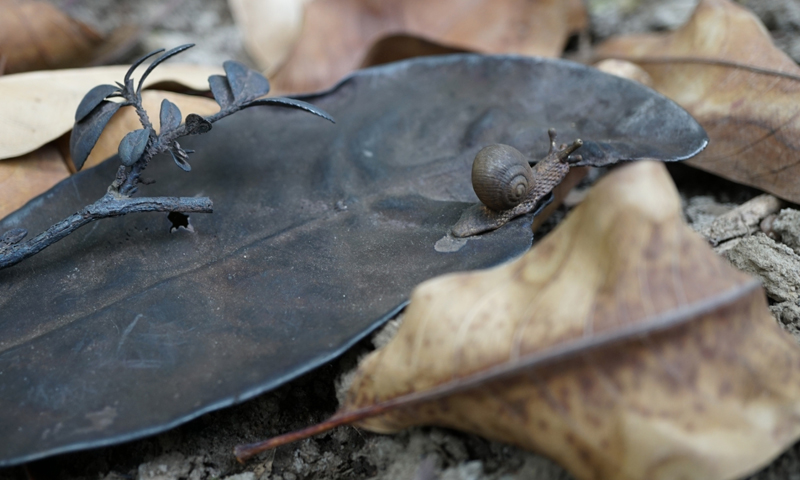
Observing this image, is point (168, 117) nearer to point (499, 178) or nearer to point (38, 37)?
point (499, 178)

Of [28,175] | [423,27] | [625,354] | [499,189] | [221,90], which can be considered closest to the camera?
[625,354]

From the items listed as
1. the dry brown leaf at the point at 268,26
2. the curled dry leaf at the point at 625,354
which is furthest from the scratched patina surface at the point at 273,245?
the dry brown leaf at the point at 268,26

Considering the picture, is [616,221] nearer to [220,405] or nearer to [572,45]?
[220,405]

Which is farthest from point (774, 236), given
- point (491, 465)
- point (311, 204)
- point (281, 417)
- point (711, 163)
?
point (281, 417)

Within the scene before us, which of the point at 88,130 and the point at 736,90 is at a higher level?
the point at 88,130

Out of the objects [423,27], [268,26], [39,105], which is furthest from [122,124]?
[423,27]

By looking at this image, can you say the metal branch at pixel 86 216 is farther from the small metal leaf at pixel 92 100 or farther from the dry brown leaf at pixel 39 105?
the dry brown leaf at pixel 39 105

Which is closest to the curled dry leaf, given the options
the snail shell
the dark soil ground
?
the dark soil ground
